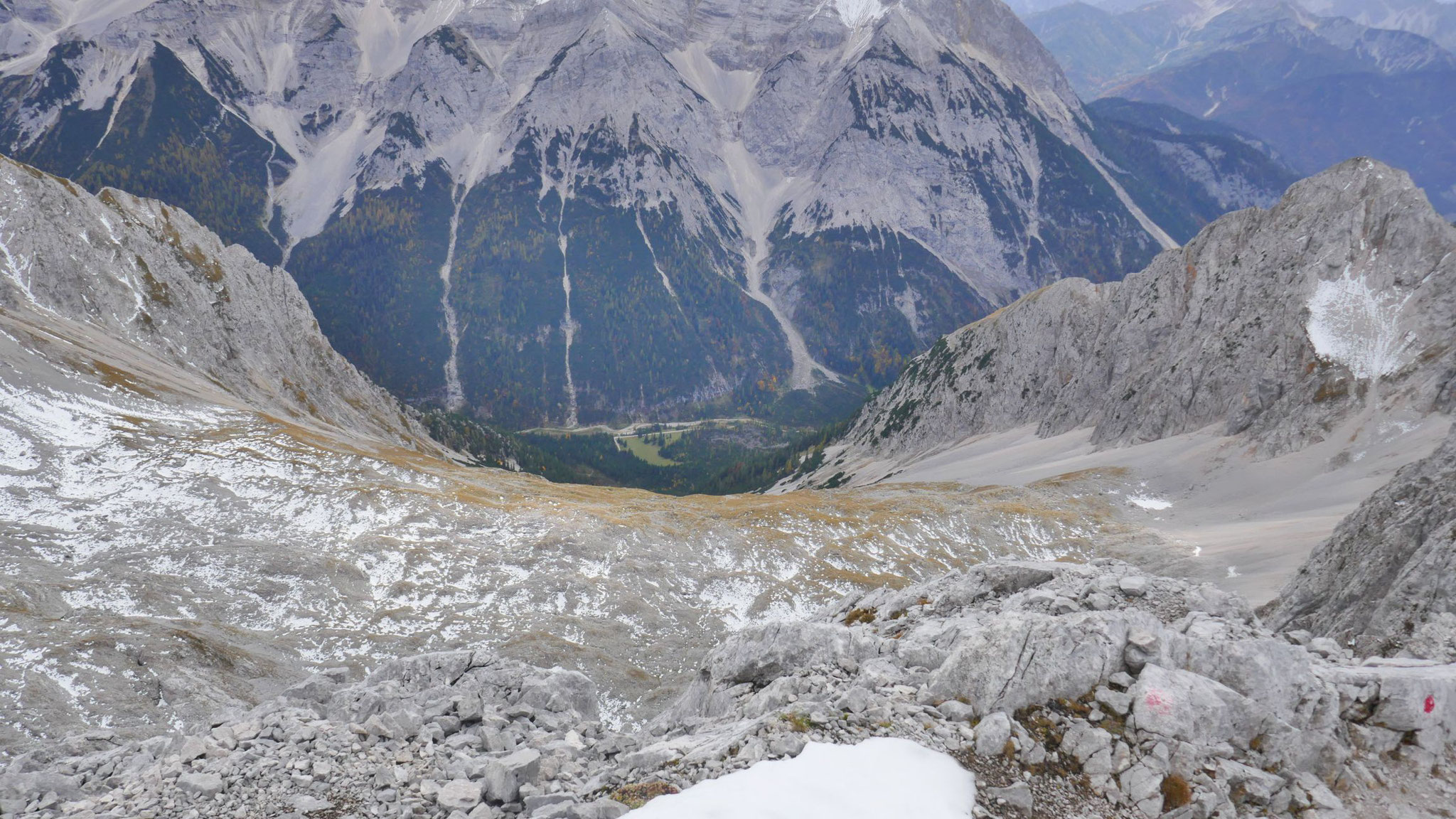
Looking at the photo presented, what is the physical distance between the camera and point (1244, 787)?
1262 cm

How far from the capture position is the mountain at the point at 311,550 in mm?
33375

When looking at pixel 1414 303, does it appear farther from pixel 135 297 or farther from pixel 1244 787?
pixel 135 297

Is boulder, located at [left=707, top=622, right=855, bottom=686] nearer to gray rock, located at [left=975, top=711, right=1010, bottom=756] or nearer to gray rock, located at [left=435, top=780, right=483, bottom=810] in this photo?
gray rock, located at [left=975, top=711, right=1010, bottom=756]

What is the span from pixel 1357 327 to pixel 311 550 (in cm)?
12286

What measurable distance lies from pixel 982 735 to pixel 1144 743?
3.10 m

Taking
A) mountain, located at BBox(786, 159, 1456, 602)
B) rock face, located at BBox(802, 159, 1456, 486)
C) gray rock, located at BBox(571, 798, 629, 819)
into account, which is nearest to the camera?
gray rock, located at BBox(571, 798, 629, 819)

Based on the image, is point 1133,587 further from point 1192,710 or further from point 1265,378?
point 1265,378

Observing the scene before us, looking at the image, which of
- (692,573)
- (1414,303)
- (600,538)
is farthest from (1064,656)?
(1414,303)

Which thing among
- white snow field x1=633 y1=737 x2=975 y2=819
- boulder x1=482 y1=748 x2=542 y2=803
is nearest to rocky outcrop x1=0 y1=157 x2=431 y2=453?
boulder x1=482 y1=748 x2=542 y2=803

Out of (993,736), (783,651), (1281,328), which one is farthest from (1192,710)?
(1281,328)

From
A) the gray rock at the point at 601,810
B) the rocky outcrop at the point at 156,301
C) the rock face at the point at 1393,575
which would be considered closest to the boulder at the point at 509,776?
the gray rock at the point at 601,810

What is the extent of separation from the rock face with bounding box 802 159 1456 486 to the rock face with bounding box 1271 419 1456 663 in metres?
62.0

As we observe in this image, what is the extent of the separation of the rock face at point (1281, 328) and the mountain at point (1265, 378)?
0.79 feet

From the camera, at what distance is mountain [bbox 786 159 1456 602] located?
75.4 metres
